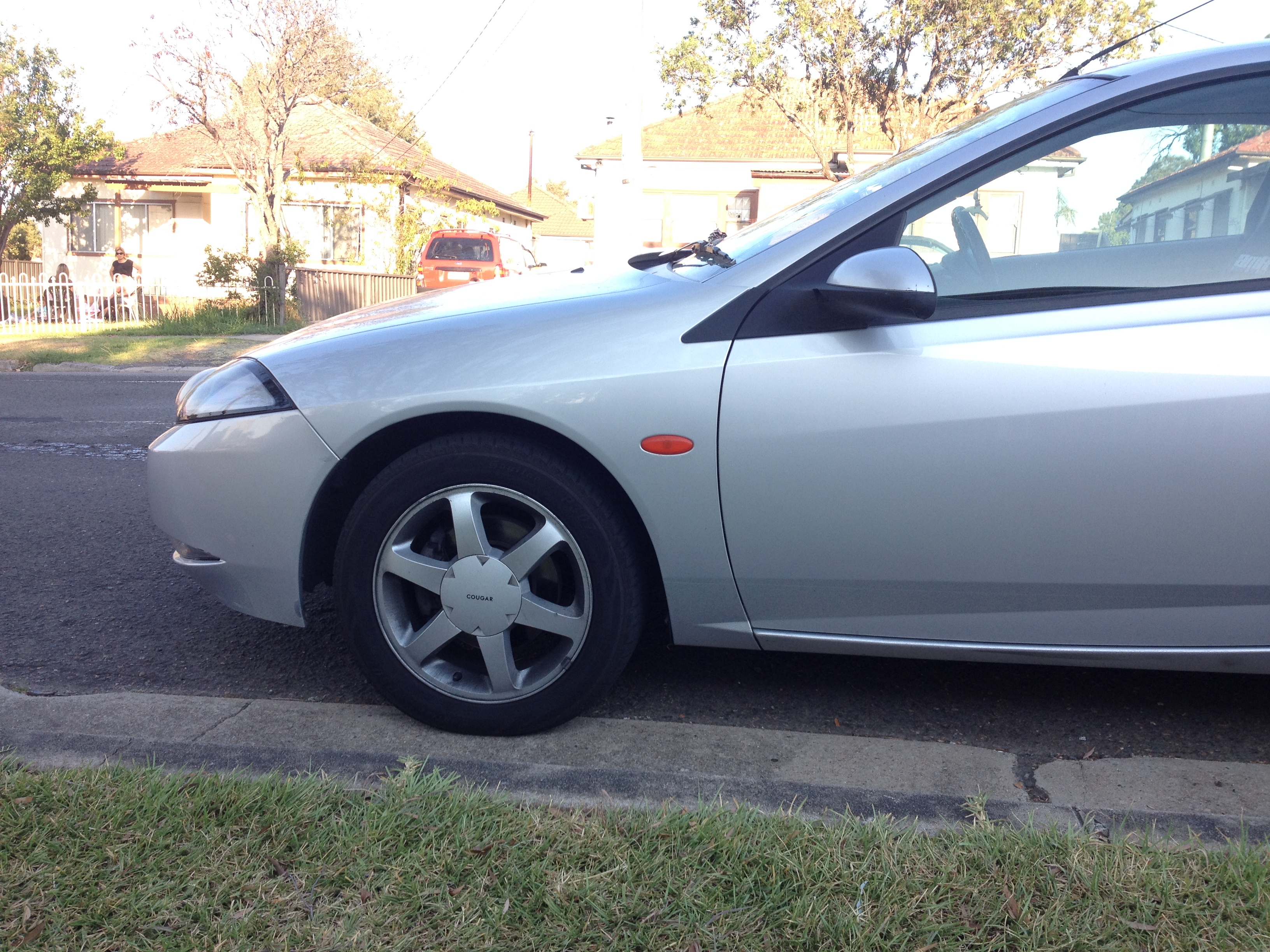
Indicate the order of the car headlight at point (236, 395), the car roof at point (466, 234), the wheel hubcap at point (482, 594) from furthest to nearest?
the car roof at point (466, 234) < the car headlight at point (236, 395) < the wheel hubcap at point (482, 594)

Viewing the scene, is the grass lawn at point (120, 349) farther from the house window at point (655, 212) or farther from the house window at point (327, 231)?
the house window at point (655, 212)

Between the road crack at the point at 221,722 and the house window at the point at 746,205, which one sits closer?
the road crack at the point at 221,722

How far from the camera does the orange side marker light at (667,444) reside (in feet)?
8.02

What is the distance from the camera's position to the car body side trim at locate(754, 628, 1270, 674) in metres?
2.45

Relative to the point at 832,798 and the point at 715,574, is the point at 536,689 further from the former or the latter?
the point at 832,798

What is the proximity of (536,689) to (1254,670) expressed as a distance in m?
1.70

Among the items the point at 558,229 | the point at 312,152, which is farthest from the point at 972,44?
the point at 558,229

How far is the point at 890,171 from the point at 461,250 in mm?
19719

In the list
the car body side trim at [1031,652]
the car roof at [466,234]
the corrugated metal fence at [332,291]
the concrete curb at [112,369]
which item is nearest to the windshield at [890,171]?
the car body side trim at [1031,652]

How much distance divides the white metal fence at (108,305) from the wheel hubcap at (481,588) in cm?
1687

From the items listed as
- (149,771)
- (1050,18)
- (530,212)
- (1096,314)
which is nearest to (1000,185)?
(1096,314)

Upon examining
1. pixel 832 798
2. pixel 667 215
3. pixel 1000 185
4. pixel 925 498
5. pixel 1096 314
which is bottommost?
pixel 832 798

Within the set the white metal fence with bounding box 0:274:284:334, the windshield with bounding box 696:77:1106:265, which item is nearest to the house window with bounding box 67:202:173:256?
the white metal fence with bounding box 0:274:284:334

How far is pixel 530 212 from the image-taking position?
136 ft
